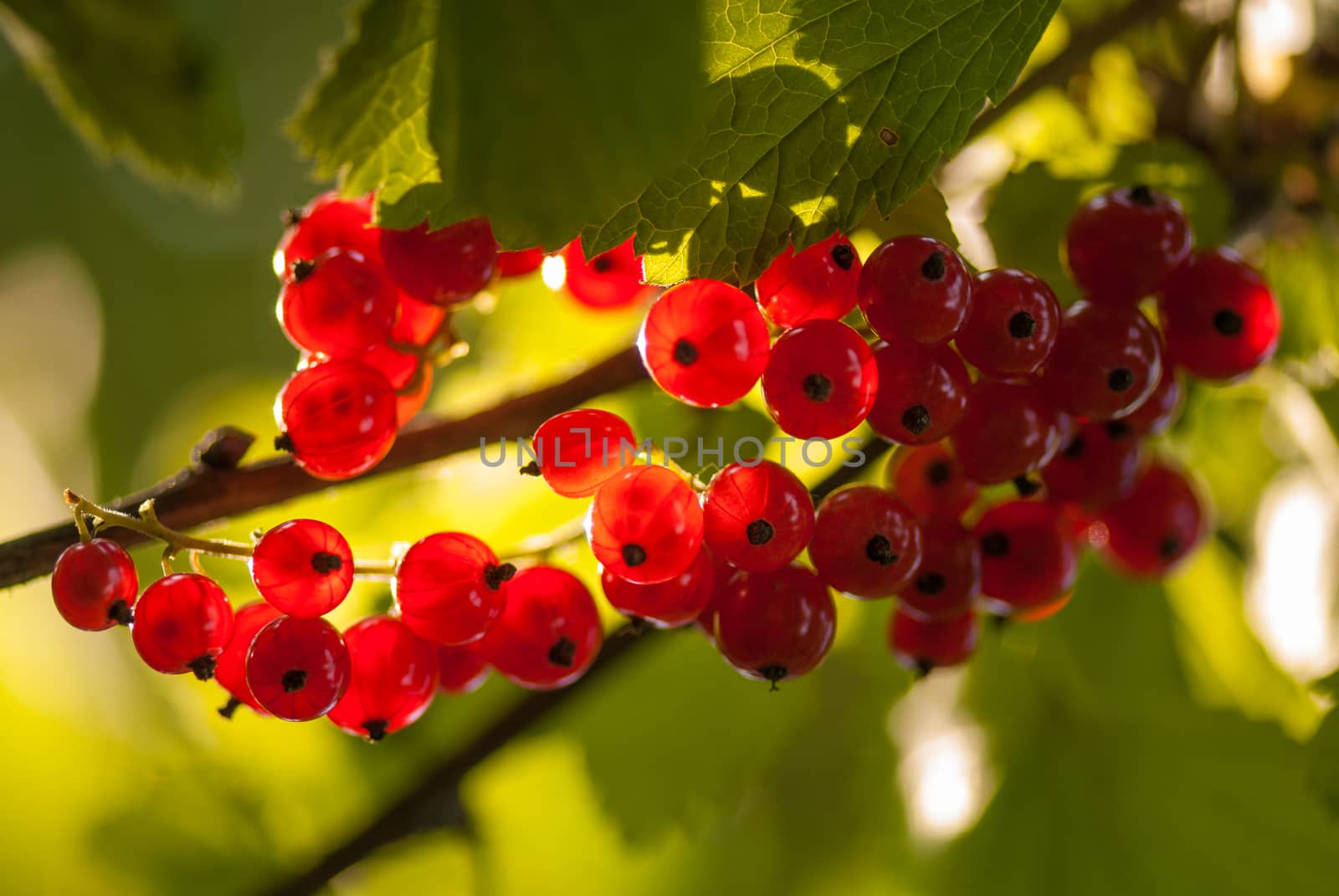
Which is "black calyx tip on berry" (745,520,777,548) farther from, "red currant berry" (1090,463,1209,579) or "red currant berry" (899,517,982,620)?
"red currant berry" (1090,463,1209,579)

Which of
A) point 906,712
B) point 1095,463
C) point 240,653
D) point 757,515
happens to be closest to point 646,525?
point 757,515

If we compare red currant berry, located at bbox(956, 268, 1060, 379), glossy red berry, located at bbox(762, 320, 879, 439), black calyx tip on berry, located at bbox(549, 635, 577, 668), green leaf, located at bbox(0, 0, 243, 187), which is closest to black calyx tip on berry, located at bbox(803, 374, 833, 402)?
glossy red berry, located at bbox(762, 320, 879, 439)

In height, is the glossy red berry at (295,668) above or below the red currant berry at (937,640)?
above

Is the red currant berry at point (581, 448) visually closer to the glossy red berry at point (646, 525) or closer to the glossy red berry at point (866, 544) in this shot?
the glossy red berry at point (646, 525)

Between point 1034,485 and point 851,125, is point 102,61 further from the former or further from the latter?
point 1034,485

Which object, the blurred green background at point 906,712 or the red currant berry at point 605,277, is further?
the blurred green background at point 906,712

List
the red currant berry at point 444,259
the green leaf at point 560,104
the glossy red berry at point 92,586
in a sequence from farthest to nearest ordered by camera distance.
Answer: the red currant berry at point 444,259, the glossy red berry at point 92,586, the green leaf at point 560,104

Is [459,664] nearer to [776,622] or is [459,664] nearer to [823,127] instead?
[776,622]

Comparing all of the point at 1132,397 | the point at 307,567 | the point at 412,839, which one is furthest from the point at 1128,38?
→ the point at 412,839

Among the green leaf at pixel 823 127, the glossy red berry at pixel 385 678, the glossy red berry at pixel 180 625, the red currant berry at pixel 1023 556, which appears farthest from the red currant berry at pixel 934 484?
the glossy red berry at pixel 180 625
